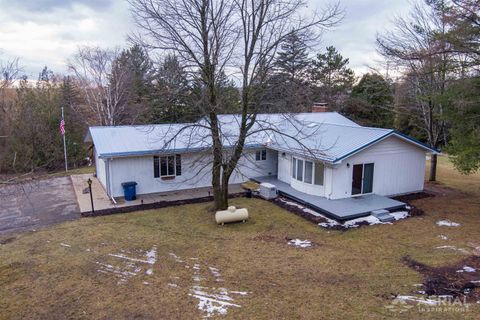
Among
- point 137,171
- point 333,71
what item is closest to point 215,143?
point 137,171

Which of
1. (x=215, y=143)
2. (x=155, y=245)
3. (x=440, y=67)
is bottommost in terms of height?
(x=155, y=245)

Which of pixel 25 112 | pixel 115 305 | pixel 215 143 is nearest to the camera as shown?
pixel 115 305

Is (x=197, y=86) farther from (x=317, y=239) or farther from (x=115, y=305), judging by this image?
(x=115, y=305)

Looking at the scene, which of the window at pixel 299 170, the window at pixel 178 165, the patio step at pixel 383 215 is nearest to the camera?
the patio step at pixel 383 215

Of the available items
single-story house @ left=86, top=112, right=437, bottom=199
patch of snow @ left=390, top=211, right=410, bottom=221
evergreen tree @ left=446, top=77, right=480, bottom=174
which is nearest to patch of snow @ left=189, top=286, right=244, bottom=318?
single-story house @ left=86, top=112, right=437, bottom=199

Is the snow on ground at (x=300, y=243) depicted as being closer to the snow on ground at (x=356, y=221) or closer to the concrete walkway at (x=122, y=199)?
the snow on ground at (x=356, y=221)

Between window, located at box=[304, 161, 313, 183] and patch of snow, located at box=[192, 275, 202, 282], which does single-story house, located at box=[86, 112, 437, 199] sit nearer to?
window, located at box=[304, 161, 313, 183]

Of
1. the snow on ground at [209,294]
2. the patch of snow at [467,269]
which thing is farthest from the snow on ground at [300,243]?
the patch of snow at [467,269]
